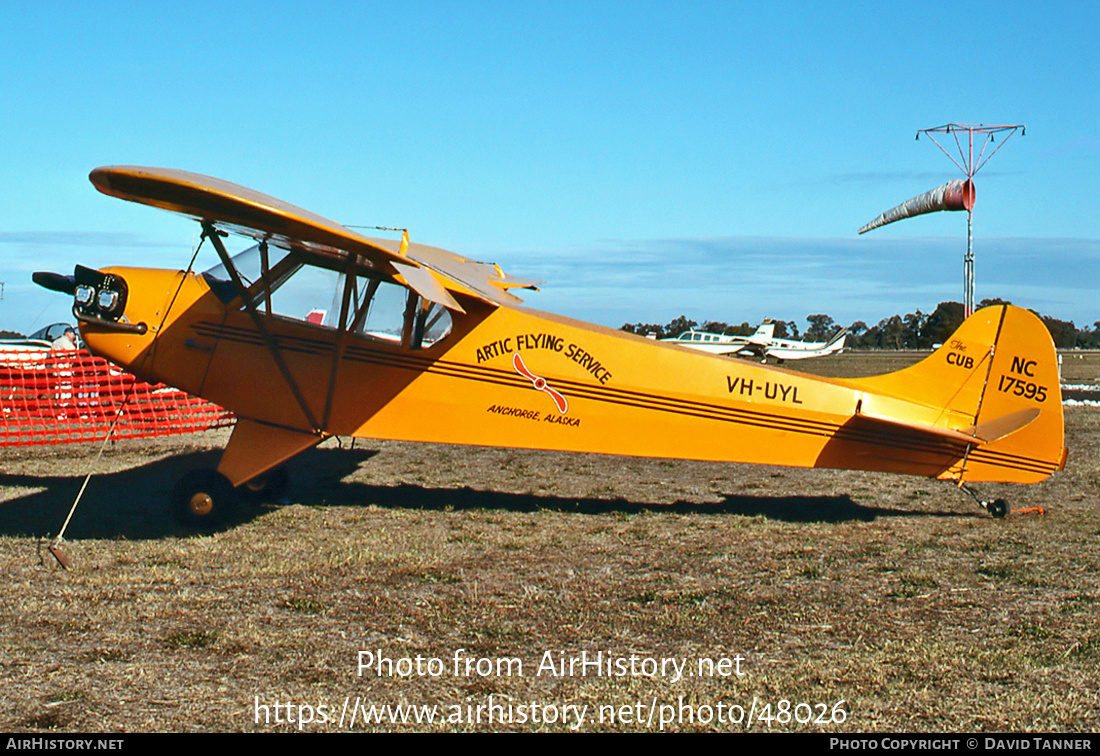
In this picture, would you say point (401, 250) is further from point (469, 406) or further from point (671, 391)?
point (671, 391)

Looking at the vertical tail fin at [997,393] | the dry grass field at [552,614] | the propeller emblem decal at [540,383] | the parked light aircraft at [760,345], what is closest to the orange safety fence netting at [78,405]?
the dry grass field at [552,614]

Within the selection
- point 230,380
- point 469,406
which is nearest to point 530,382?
point 469,406

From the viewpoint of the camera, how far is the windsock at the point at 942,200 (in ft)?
62.3

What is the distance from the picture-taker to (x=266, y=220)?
5.93 meters

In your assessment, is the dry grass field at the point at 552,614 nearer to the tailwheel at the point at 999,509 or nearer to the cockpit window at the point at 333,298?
the tailwheel at the point at 999,509

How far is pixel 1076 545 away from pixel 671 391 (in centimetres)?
333

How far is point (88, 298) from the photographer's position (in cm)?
732

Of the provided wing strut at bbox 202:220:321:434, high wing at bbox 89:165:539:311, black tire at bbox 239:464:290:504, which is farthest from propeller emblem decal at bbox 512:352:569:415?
black tire at bbox 239:464:290:504

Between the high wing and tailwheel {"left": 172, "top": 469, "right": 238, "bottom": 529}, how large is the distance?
206 cm

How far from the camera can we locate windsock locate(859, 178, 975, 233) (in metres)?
19.0

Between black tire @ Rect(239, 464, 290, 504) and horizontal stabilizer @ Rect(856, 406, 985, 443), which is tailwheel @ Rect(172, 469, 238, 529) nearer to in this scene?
black tire @ Rect(239, 464, 290, 504)

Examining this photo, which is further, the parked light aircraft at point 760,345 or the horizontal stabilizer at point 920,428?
the parked light aircraft at point 760,345

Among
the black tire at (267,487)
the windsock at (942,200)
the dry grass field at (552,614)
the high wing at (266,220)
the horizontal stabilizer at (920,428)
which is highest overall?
the windsock at (942,200)

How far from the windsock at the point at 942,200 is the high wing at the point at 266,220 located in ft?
48.7
